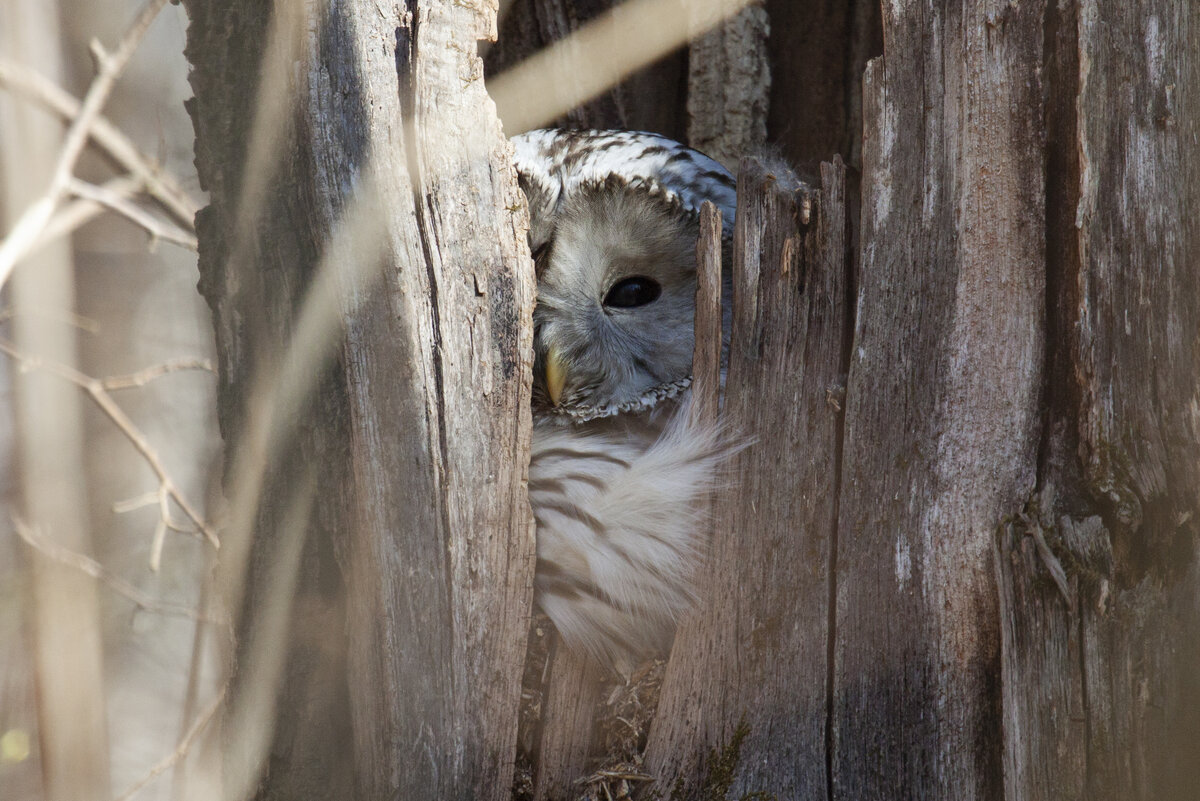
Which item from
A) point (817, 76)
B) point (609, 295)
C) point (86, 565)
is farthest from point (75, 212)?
point (817, 76)

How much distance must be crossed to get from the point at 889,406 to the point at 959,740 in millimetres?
519

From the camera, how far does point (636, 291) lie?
2074 millimetres

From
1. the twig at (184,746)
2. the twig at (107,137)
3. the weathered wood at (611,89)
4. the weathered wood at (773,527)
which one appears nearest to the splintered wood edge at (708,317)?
the weathered wood at (773,527)

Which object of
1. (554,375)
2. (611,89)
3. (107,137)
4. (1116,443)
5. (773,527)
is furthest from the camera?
(107,137)

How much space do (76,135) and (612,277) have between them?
79.5 inches

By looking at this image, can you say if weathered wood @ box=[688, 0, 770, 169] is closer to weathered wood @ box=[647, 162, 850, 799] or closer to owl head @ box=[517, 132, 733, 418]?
owl head @ box=[517, 132, 733, 418]

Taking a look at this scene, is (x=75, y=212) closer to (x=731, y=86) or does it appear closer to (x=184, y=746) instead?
(x=184, y=746)

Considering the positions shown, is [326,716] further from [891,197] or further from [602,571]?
[891,197]

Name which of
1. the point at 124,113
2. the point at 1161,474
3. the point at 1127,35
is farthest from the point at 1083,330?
the point at 124,113

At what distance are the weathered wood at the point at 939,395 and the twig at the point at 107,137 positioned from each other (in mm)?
2408

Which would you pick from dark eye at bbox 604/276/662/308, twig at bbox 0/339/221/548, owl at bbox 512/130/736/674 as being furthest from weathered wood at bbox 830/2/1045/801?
twig at bbox 0/339/221/548

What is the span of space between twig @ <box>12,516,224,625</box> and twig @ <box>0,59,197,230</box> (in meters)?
1.22

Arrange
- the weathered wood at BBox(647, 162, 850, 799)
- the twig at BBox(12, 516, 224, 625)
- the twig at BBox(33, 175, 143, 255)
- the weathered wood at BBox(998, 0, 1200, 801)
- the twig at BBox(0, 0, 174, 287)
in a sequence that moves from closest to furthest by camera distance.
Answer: the weathered wood at BBox(998, 0, 1200, 801) → the weathered wood at BBox(647, 162, 850, 799) → the twig at BBox(0, 0, 174, 287) → the twig at BBox(33, 175, 143, 255) → the twig at BBox(12, 516, 224, 625)

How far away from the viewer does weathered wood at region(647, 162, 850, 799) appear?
1474 mm
